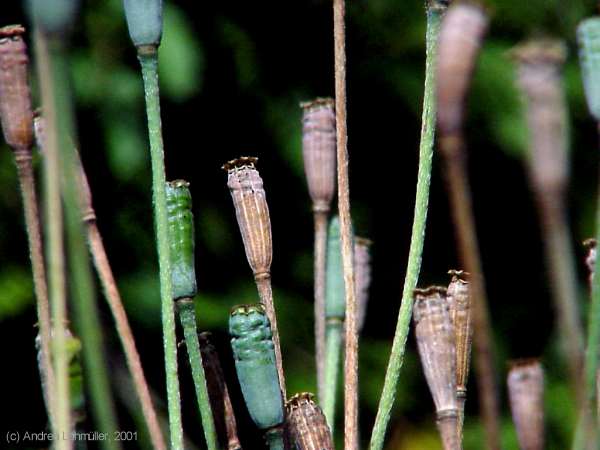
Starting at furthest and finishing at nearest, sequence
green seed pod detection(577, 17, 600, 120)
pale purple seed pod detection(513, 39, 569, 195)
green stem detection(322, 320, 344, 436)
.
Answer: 1. green stem detection(322, 320, 344, 436)
2. green seed pod detection(577, 17, 600, 120)
3. pale purple seed pod detection(513, 39, 569, 195)

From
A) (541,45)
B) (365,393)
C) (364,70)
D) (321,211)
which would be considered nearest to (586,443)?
(541,45)

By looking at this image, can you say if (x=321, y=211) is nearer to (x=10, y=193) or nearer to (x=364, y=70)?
(x=10, y=193)

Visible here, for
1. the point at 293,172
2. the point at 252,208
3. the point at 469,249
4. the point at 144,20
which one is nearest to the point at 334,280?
the point at 252,208

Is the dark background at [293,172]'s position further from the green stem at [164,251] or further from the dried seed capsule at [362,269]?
the green stem at [164,251]

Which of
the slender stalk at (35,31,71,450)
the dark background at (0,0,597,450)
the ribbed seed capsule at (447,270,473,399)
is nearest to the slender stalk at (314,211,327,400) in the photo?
the ribbed seed capsule at (447,270,473,399)

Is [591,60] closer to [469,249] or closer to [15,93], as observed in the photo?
[469,249]

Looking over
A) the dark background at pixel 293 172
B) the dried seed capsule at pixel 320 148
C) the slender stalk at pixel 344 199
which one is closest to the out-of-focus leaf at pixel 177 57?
the dark background at pixel 293 172

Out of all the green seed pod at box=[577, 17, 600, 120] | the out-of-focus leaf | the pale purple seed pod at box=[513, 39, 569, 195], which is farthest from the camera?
the out-of-focus leaf

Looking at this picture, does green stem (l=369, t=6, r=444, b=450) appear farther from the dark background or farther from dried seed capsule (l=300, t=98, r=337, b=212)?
the dark background
